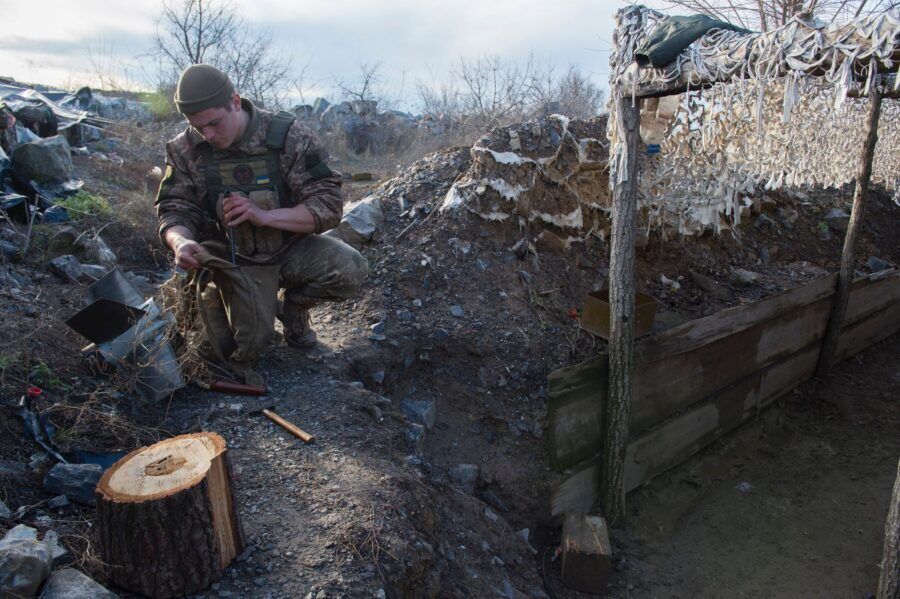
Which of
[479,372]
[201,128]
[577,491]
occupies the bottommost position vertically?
[577,491]

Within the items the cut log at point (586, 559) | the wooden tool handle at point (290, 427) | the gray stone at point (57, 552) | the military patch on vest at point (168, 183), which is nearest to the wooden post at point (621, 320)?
the cut log at point (586, 559)

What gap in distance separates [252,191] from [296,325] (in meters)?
0.87

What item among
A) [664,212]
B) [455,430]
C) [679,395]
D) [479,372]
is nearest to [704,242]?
[664,212]

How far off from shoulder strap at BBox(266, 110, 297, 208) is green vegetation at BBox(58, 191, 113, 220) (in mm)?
2582

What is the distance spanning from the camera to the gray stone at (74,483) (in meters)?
2.06

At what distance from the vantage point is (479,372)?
4031 mm

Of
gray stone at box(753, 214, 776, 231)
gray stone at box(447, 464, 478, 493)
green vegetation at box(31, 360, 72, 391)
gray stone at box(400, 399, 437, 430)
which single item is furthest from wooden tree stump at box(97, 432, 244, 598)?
gray stone at box(753, 214, 776, 231)

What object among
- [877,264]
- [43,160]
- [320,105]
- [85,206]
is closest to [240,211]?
[85,206]

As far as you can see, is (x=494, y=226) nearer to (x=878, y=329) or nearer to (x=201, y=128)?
(x=201, y=128)

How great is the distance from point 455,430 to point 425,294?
104cm

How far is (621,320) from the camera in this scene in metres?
3.57

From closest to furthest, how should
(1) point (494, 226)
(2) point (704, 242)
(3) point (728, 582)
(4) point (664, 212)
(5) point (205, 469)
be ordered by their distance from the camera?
(5) point (205, 469)
(3) point (728, 582)
(1) point (494, 226)
(4) point (664, 212)
(2) point (704, 242)

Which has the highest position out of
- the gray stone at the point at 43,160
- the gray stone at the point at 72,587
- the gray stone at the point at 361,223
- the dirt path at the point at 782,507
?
the gray stone at the point at 43,160

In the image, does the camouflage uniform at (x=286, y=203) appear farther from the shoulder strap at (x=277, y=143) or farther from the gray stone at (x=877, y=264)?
the gray stone at (x=877, y=264)
